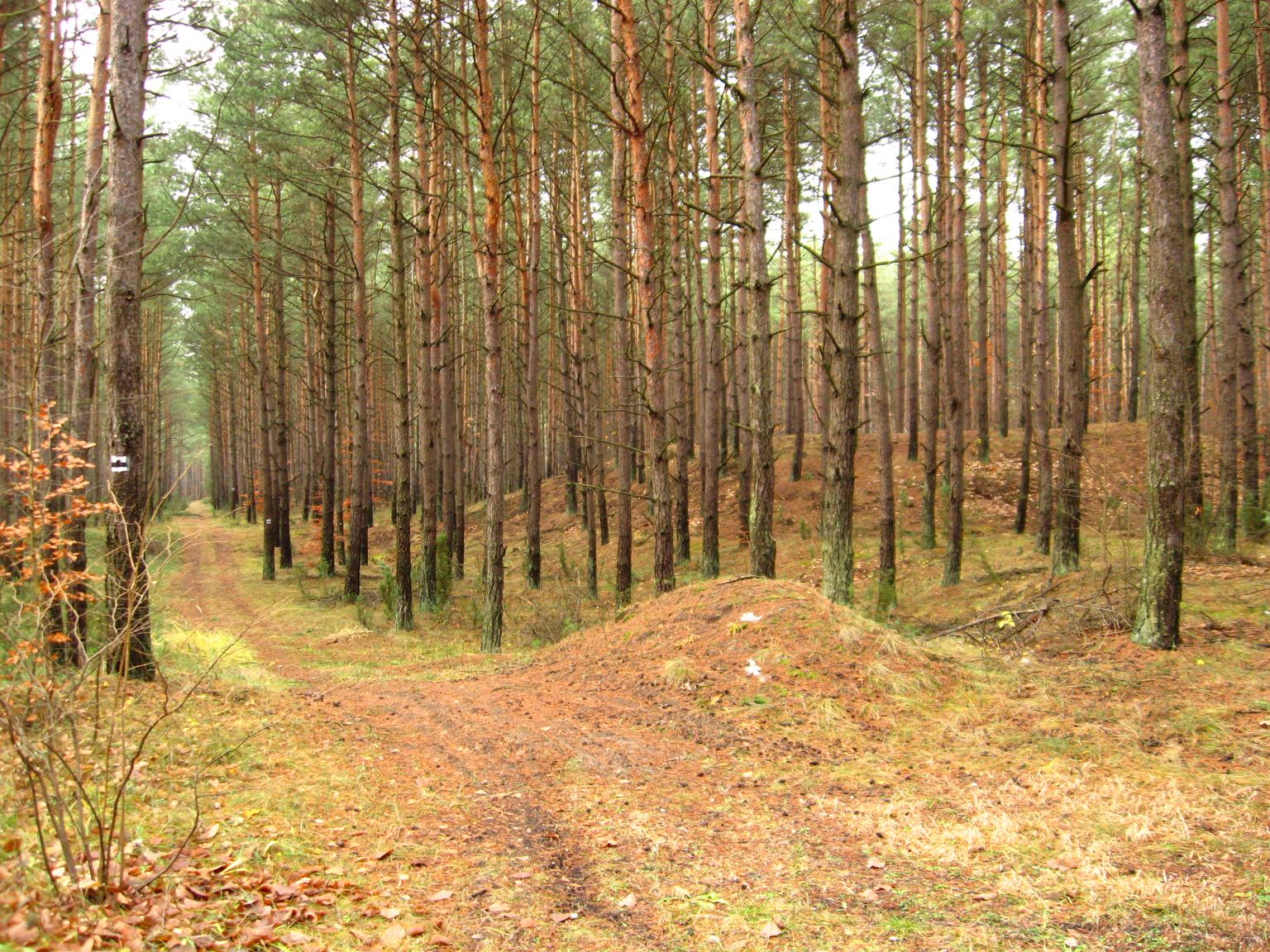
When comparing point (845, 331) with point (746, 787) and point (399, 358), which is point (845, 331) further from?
point (399, 358)

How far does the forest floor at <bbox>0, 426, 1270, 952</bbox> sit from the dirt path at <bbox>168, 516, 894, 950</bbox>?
24 mm

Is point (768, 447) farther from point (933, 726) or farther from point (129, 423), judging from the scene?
point (129, 423)

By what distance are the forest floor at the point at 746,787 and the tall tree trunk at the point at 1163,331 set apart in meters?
0.71

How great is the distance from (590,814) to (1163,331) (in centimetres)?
670

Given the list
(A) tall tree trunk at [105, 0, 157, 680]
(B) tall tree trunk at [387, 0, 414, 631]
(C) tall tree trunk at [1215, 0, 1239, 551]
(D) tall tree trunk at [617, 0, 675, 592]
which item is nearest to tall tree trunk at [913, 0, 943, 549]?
(C) tall tree trunk at [1215, 0, 1239, 551]

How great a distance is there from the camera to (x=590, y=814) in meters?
5.00

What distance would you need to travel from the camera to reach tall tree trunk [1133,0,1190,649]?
751 centimetres

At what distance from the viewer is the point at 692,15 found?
17938 millimetres

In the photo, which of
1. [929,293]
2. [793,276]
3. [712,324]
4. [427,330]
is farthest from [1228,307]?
[427,330]

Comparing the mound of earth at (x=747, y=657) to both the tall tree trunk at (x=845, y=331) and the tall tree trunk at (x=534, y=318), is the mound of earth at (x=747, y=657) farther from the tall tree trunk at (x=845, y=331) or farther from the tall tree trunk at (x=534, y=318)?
the tall tree trunk at (x=534, y=318)

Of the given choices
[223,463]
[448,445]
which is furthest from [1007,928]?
[223,463]

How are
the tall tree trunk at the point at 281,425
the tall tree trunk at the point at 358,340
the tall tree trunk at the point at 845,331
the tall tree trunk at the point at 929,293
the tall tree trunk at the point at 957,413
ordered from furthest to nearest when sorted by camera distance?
the tall tree trunk at the point at 281,425 < the tall tree trunk at the point at 358,340 < the tall tree trunk at the point at 929,293 < the tall tree trunk at the point at 957,413 < the tall tree trunk at the point at 845,331

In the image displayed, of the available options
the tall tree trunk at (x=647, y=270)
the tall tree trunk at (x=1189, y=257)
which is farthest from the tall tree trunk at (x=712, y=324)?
the tall tree trunk at (x=1189, y=257)

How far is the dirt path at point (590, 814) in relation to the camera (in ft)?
12.3
